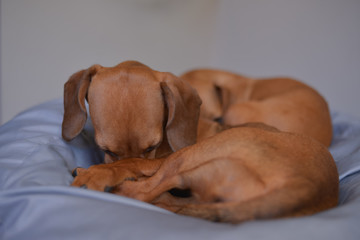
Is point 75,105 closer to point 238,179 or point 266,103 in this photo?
point 238,179

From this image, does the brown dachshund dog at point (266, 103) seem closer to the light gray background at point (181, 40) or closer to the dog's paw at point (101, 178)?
the dog's paw at point (101, 178)

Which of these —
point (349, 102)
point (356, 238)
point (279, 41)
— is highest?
point (279, 41)

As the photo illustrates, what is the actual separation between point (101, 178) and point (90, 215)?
1.09 feet

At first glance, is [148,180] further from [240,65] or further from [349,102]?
[240,65]

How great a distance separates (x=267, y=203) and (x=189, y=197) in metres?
0.37

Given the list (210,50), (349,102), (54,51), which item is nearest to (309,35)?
(349,102)

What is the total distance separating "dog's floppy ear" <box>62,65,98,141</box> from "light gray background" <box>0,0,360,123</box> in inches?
80.8

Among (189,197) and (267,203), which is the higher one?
(267,203)

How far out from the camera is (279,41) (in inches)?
195

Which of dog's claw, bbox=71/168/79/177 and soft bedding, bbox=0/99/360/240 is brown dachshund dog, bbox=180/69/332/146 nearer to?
soft bedding, bbox=0/99/360/240

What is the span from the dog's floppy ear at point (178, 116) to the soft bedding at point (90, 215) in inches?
22.7

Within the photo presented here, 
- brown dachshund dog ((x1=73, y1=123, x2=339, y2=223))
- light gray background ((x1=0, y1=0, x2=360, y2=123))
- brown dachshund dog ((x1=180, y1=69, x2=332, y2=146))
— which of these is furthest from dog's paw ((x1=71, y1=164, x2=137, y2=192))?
light gray background ((x1=0, y1=0, x2=360, y2=123))

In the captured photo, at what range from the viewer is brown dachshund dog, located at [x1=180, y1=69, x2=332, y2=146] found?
2619 mm

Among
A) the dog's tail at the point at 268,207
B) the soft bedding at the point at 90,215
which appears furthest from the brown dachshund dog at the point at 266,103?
the dog's tail at the point at 268,207
